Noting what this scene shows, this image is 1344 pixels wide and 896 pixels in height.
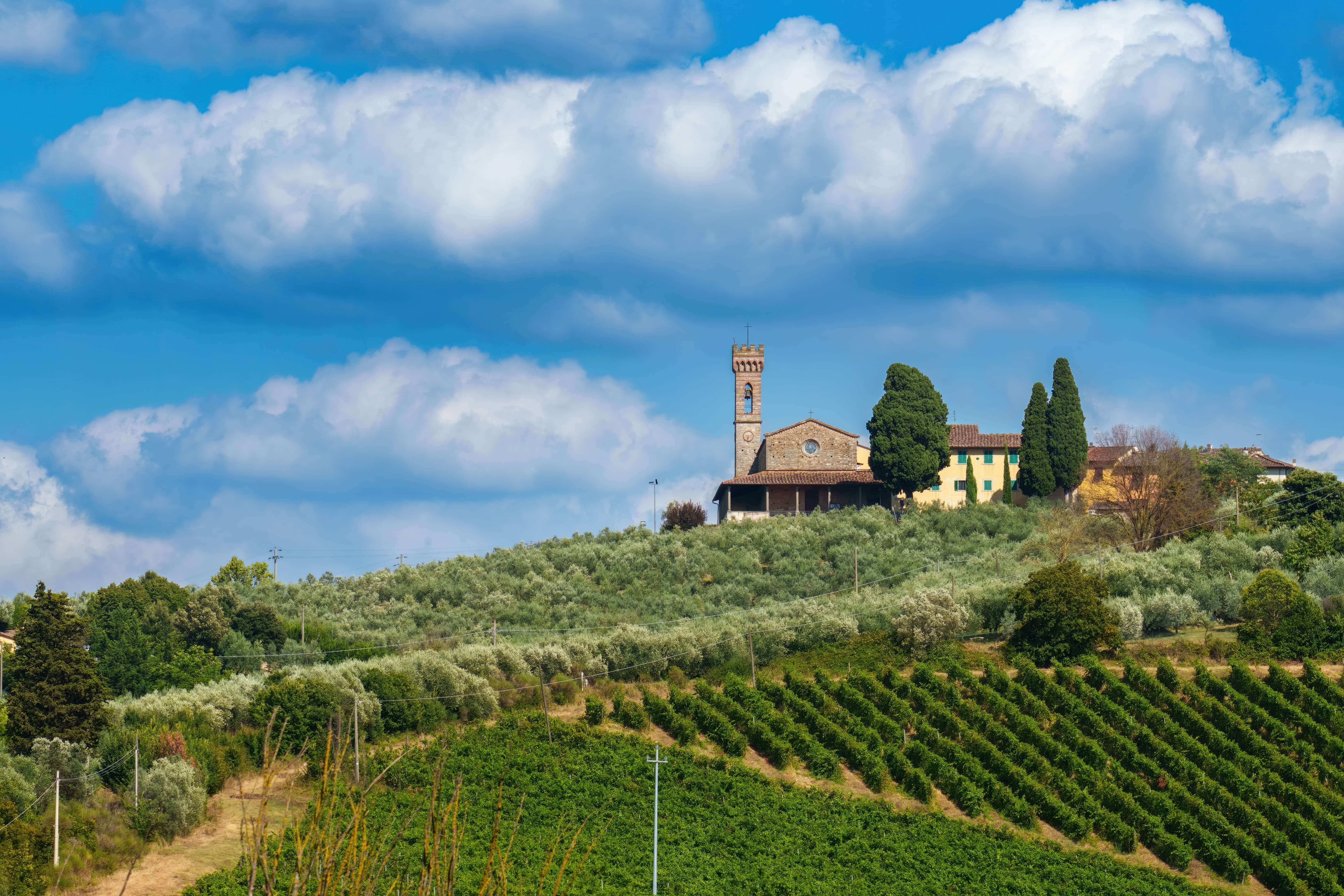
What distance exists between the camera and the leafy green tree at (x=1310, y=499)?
55.8 meters

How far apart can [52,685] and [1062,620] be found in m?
32.8

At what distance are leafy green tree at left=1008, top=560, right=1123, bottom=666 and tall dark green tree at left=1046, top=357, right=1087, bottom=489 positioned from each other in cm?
2488

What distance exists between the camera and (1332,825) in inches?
1204

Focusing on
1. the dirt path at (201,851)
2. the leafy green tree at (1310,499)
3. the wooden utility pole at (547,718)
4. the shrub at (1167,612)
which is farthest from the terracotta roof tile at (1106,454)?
the dirt path at (201,851)

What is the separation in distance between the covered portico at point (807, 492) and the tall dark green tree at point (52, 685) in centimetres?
4056

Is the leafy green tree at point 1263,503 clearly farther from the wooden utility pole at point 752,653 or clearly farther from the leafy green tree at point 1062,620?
the wooden utility pole at point 752,653

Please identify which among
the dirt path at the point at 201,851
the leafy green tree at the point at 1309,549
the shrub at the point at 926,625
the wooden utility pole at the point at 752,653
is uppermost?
the leafy green tree at the point at 1309,549

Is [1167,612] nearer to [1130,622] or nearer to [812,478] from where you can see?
[1130,622]

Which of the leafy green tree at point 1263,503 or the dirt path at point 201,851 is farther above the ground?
the leafy green tree at point 1263,503

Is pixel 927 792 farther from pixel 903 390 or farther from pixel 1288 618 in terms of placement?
pixel 903 390

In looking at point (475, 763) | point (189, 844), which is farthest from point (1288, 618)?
point (189, 844)

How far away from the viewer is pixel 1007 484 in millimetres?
70188

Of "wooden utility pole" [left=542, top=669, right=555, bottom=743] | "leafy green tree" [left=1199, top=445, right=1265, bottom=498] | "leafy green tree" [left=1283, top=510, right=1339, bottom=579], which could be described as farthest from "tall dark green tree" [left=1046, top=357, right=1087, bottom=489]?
"wooden utility pole" [left=542, top=669, right=555, bottom=743]

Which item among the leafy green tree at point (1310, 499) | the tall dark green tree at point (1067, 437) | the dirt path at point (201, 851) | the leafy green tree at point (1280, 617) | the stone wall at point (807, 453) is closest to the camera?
the dirt path at point (201, 851)
